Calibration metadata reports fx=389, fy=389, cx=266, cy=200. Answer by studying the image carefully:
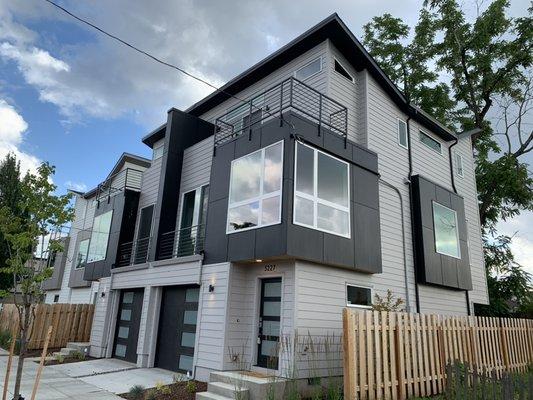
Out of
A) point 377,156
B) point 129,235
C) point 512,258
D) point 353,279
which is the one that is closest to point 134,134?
point 129,235

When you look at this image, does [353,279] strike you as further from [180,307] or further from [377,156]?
[180,307]

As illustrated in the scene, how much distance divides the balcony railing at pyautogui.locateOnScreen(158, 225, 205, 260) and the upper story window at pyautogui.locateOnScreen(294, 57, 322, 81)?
5.73m

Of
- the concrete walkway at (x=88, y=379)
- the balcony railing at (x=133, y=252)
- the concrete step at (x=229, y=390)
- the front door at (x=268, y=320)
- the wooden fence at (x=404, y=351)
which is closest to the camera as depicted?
the wooden fence at (x=404, y=351)

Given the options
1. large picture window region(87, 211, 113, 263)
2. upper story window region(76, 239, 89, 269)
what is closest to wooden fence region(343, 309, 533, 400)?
large picture window region(87, 211, 113, 263)

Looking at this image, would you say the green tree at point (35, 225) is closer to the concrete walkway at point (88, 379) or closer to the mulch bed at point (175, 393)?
the concrete walkway at point (88, 379)

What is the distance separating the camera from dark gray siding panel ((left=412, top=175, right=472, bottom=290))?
12523 mm

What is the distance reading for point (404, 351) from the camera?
768 centimetres

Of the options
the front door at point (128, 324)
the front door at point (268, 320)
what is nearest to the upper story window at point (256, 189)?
the front door at point (268, 320)

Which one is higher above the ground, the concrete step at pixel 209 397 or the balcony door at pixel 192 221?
the balcony door at pixel 192 221

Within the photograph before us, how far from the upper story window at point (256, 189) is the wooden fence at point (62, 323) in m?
11.2

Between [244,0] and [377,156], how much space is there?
232 inches

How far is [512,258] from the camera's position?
2161 cm

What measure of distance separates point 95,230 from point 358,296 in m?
13.4

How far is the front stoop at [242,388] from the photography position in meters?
7.42
